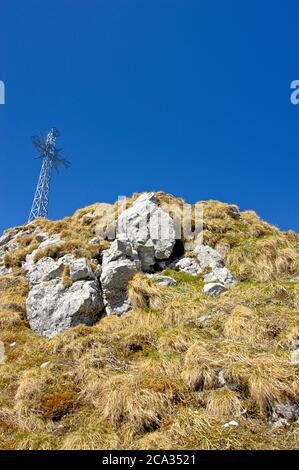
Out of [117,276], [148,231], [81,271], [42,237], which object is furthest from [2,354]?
[42,237]

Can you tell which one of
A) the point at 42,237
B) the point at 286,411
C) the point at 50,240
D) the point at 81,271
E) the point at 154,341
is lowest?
the point at 286,411

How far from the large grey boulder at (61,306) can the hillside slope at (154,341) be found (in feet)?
0.15

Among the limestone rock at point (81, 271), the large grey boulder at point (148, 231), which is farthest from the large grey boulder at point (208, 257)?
the limestone rock at point (81, 271)

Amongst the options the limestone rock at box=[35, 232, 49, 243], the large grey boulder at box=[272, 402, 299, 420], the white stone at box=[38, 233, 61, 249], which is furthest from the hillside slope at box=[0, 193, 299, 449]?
the limestone rock at box=[35, 232, 49, 243]

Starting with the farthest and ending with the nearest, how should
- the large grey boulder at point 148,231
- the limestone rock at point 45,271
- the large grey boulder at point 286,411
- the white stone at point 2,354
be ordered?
1. the large grey boulder at point 148,231
2. the limestone rock at point 45,271
3. the white stone at point 2,354
4. the large grey boulder at point 286,411

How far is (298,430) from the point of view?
5559 mm

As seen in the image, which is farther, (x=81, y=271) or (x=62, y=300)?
(x=81, y=271)

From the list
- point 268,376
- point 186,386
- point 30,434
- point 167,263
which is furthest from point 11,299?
point 268,376

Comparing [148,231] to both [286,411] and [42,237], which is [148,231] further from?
[286,411]

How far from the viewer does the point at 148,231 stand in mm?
15758

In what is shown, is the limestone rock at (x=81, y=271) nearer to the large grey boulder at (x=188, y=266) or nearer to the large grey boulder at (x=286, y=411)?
the large grey boulder at (x=188, y=266)

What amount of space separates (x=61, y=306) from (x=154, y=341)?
417 centimetres

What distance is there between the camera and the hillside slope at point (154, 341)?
6012 millimetres

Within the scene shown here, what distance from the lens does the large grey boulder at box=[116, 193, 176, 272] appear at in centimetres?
1509
